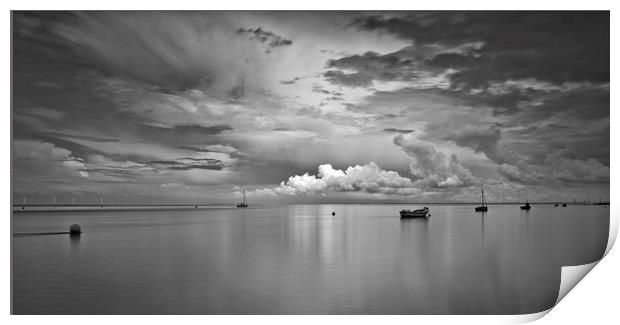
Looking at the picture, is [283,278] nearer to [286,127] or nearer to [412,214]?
[286,127]

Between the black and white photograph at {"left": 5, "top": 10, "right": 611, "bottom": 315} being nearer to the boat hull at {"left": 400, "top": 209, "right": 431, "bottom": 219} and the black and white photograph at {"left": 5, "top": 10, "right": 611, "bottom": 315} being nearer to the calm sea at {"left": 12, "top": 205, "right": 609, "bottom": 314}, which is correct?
the calm sea at {"left": 12, "top": 205, "right": 609, "bottom": 314}

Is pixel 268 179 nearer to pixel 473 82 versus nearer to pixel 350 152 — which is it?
pixel 350 152

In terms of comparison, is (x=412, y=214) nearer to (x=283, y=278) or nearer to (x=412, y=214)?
(x=412, y=214)

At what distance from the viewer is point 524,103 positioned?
1367 centimetres

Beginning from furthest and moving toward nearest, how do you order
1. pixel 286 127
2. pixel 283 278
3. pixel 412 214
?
1. pixel 412 214
2. pixel 286 127
3. pixel 283 278

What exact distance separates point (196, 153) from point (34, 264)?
7.54 meters

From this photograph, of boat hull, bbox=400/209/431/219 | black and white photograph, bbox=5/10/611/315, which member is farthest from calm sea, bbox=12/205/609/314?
boat hull, bbox=400/209/431/219

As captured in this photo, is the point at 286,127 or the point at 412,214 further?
the point at 412,214

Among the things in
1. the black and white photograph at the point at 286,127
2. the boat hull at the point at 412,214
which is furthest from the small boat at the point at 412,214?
the black and white photograph at the point at 286,127

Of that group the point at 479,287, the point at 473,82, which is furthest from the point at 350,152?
the point at 479,287

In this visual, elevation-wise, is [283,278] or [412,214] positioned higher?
[283,278]

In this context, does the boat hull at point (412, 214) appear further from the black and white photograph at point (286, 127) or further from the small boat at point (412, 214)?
the black and white photograph at point (286, 127)

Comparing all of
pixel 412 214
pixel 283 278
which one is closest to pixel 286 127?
pixel 283 278

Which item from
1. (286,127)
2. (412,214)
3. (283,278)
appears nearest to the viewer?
(283,278)
